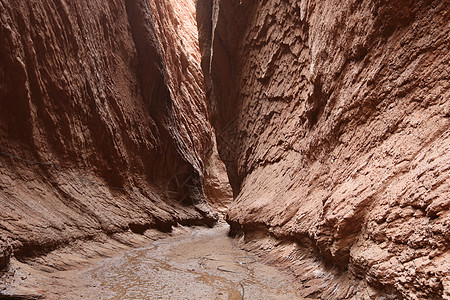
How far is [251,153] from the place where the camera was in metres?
8.16

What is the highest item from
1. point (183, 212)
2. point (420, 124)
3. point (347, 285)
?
point (420, 124)

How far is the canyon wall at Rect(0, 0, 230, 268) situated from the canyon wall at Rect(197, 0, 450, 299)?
324 cm

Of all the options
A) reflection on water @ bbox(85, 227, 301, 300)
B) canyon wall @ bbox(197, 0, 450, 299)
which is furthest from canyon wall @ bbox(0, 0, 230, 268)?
canyon wall @ bbox(197, 0, 450, 299)

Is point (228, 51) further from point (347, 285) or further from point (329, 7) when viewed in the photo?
point (347, 285)

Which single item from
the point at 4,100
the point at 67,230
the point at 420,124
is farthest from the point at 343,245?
the point at 4,100

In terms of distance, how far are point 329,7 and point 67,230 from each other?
526 centimetres

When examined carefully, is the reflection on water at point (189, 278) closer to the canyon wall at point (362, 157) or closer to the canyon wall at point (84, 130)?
the canyon wall at point (362, 157)

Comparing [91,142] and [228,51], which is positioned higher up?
[228,51]

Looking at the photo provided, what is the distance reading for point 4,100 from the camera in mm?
4992

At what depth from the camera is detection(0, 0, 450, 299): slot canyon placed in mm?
2299

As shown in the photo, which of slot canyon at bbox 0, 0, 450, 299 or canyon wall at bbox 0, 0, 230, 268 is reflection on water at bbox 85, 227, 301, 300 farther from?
canyon wall at bbox 0, 0, 230, 268

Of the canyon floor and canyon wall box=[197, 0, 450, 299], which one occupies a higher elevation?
canyon wall box=[197, 0, 450, 299]

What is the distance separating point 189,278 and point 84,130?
489 cm

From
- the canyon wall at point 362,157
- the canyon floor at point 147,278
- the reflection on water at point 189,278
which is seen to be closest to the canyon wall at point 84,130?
the canyon floor at point 147,278
